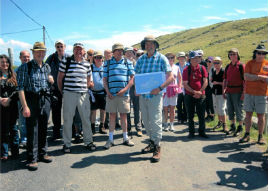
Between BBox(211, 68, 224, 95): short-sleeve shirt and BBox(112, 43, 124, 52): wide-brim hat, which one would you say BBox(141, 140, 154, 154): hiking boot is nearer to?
BBox(112, 43, 124, 52): wide-brim hat

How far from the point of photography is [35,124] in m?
4.45

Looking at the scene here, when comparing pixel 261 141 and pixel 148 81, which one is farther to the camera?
pixel 261 141

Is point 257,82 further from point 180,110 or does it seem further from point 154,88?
point 180,110

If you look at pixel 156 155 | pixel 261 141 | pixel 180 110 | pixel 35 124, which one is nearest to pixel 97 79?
pixel 35 124

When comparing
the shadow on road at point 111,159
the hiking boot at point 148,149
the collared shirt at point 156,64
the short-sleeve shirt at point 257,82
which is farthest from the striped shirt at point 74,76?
the short-sleeve shirt at point 257,82

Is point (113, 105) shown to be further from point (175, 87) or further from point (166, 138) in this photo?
point (175, 87)

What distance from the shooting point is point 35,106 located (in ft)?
14.6

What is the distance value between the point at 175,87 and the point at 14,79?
4.49 metres

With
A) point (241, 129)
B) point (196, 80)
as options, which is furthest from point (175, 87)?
point (241, 129)

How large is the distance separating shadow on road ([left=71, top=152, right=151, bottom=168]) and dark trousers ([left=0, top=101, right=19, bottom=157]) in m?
1.47

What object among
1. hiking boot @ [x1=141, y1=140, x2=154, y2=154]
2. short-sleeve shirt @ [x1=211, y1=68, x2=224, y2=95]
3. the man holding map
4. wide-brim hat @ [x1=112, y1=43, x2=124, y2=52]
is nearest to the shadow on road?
hiking boot @ [x1=141, y1=140, x2=154, y2=154]

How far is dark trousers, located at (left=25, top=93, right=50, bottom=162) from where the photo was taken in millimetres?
4390

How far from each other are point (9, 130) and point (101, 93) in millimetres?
2614

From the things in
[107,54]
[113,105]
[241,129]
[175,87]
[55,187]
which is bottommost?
[55,187]
